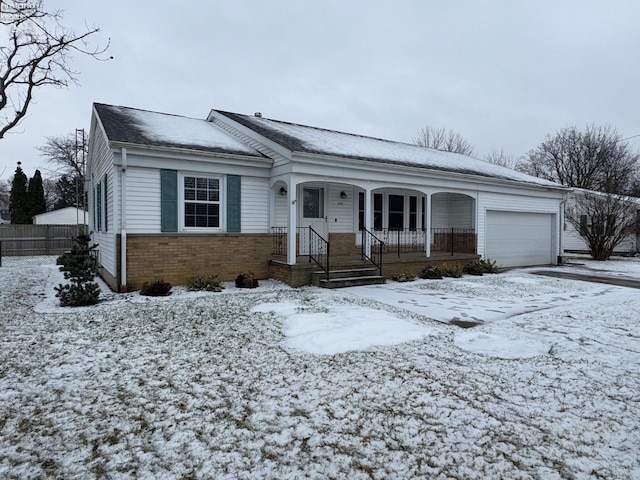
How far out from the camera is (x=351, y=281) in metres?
10.0

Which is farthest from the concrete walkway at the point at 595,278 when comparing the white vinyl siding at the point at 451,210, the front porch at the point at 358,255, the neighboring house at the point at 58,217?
the neighboring house at the point at 58,217

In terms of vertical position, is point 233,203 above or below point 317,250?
above

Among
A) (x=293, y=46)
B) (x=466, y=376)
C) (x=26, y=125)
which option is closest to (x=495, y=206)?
(x=466, y=376)

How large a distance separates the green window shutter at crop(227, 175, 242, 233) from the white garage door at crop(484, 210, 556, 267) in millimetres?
9529

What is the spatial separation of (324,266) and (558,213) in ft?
39.9

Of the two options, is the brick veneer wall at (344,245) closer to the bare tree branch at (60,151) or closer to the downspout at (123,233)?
the downspout at (123,233)

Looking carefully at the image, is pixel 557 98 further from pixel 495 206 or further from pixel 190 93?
pixel 190 93

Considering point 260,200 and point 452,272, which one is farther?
point 452,272

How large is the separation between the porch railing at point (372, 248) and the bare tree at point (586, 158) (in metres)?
29.6

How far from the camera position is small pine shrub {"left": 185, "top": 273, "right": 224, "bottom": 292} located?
9008mm

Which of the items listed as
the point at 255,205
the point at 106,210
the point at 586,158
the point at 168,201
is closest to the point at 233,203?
the point at 255,205

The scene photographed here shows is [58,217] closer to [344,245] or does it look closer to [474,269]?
[344,245]

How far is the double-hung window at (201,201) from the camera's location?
31.9ft

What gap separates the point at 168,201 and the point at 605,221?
19.1 meters
